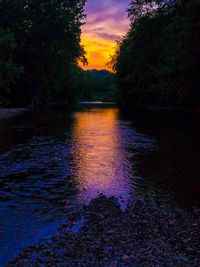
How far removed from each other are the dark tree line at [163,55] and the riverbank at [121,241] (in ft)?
91.8

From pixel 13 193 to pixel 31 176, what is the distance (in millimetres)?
2348

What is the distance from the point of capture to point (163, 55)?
47656 mm

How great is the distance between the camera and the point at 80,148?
796 inches

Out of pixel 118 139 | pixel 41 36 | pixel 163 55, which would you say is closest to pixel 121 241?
pixel 118 139

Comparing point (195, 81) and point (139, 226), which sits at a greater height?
point (195, 81)

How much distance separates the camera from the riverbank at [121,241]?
20.5ft

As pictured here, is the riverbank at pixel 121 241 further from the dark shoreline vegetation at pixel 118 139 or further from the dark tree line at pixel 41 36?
the dark tree line at pixel 41 36

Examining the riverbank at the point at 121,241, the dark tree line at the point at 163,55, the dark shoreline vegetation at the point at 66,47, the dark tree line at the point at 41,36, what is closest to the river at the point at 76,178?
the riverbank at the point at 121,241

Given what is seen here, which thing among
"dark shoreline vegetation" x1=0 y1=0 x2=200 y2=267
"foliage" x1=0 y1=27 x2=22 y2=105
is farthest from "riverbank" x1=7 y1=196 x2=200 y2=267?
"foliage" x1=0 y1=27 x2=22 y2=105

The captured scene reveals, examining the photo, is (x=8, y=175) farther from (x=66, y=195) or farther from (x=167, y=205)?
(x=167, y=205)

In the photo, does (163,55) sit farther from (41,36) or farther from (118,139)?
(118,139)

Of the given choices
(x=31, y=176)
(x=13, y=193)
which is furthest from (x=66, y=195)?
(x=31, y=176)

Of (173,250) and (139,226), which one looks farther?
(139,226)

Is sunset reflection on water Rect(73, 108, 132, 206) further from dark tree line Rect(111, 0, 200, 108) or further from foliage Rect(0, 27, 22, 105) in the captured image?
foliage Rect(0, 27, 22, 105)
